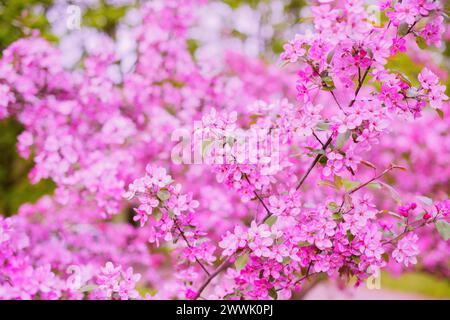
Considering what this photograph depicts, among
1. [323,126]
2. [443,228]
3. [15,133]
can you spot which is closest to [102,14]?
[15,133]

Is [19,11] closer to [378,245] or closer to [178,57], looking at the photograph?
[178,57]

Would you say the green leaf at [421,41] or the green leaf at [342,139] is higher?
the green leaf at [421,41]

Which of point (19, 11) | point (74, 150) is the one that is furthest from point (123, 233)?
point (19, 11)

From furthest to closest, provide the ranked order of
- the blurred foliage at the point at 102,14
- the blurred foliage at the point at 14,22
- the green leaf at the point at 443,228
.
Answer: the blurred foliage at the point at 102,14 → the blurred foliage at the point at 14,22 → the green leaf at the point at 443,228

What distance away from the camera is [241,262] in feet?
6.16

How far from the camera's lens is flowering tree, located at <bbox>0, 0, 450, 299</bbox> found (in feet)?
6.20

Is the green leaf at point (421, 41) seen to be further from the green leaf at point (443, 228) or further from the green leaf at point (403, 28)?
the green leaf at point (443, 228)

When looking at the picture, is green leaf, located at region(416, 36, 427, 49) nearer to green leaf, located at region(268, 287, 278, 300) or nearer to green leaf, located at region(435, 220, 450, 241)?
green leaf, located at region(435, 220, 450, 241)

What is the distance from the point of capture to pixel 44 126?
10.6 feet

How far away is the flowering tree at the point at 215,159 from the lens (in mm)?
1889

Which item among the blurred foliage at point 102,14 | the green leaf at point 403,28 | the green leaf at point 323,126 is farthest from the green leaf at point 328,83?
the blurred foliage at point 102,14

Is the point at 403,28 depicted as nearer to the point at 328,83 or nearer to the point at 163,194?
the point at 328,83

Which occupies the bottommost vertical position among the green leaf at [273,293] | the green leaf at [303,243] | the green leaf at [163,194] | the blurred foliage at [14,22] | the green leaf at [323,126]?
the green leaf at [273,293]

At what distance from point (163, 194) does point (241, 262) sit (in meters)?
0.42
